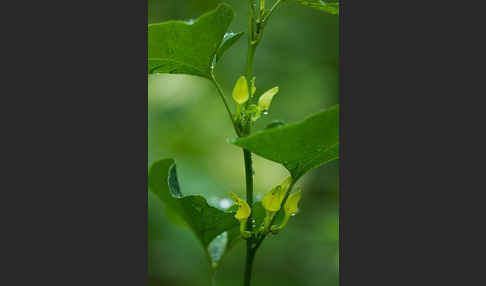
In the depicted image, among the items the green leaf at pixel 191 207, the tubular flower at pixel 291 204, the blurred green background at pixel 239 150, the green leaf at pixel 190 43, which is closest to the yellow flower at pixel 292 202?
the tubular flower at pixel 291 204

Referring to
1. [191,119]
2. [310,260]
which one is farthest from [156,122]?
[310,260]

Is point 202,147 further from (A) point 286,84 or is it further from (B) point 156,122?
(A) point 286,84

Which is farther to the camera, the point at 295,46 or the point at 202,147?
the point at 295,46

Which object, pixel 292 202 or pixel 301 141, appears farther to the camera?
pixel 292 202

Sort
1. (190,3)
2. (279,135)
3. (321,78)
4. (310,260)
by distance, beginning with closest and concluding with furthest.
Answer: (279,135)
(310,260)
(190,3)
(321,78)

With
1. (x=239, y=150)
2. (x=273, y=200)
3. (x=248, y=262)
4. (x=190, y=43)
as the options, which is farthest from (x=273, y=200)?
(x=239, y=150)

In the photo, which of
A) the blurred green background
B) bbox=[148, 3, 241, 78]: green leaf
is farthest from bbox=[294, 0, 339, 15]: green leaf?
the blurred green background

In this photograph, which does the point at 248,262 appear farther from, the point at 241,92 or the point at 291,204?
the point at 241,92
